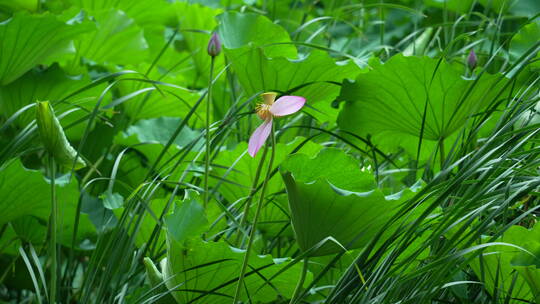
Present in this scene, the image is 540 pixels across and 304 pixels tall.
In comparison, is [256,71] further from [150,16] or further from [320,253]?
[150,16]

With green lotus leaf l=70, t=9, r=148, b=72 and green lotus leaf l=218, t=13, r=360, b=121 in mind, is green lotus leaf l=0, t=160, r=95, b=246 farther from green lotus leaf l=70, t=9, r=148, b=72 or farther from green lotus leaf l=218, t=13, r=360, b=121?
green lotus leaf l=70, t=9, r=148, b=72

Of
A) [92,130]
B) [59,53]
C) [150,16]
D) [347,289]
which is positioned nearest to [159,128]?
[92,130]

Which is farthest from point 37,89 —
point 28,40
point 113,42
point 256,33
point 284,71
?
point 284,71

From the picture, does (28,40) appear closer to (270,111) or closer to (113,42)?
(113,42)

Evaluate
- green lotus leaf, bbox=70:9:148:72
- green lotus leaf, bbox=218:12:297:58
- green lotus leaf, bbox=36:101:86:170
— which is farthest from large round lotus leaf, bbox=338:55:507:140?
green lotus leaf, bbox=70:9:148:72

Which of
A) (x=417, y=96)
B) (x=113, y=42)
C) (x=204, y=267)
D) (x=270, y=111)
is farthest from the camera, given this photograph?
(x=113, y=42)

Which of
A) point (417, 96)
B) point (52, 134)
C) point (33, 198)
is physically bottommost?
point (33, 198)

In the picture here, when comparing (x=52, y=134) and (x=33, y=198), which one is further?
(x=33, y=198)

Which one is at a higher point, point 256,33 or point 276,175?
point 256,33
